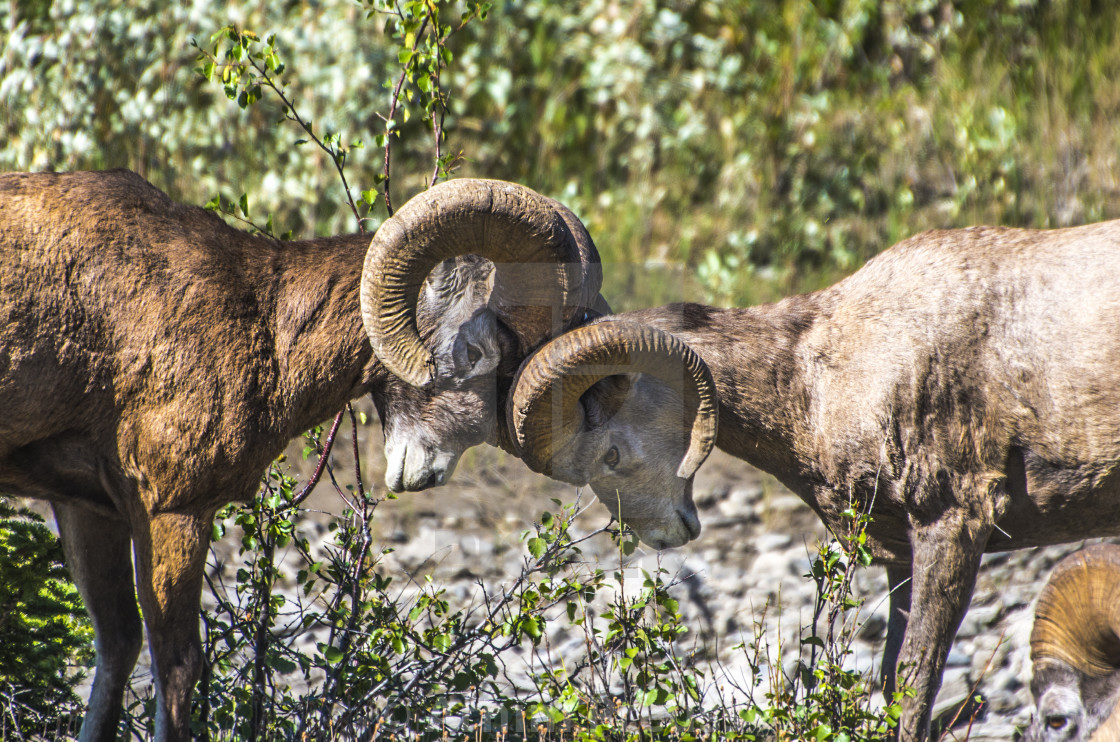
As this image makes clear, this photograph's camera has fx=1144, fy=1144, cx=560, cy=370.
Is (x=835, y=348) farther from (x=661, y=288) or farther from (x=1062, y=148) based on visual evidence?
(x=1062, y=148)

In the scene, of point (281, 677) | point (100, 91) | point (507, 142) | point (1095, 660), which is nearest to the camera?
point (1095, 660)

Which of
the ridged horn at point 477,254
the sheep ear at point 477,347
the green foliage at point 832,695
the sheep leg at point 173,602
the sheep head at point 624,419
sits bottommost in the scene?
the green foliage at point 832,695

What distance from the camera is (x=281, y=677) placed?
6117 mm

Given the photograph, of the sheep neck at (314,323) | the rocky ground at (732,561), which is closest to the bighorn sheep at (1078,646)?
the rocky ground at (732,561)

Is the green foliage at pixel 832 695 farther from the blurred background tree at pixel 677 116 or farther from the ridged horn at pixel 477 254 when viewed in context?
the blurred background tree at pixel 677 116

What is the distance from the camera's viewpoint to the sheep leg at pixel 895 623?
4.90 m

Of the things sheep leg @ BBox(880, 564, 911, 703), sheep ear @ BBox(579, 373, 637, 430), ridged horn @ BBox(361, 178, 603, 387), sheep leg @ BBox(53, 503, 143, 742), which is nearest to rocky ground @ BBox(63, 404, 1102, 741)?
sheep leg @ BBox(880, 564, 911, 703)

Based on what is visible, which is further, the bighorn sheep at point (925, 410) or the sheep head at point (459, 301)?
the bighorn sheep at point (925, 410)

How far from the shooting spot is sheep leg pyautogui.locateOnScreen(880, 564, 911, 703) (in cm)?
490

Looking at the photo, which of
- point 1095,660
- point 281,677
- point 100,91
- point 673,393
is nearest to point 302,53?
point 100,91

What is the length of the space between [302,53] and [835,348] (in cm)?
630

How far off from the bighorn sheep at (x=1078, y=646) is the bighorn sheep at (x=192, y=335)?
2129 millimetres

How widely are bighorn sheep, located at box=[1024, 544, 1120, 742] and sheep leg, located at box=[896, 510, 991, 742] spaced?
31cm

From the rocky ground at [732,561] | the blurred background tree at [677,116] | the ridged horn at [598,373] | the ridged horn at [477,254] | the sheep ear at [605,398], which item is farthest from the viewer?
the blurred background tree at [677,116]
